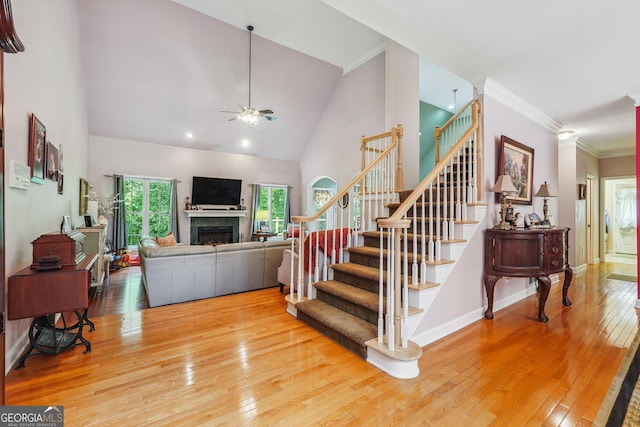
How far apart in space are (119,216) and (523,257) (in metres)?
7.82

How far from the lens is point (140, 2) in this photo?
4797 millimetres

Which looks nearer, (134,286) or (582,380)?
(582,380)

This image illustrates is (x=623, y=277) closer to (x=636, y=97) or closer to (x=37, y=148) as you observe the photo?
(x=636, y=97)

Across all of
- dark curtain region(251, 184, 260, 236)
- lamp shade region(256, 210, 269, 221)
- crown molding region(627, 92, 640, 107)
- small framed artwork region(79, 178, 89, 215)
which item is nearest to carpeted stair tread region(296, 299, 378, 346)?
crown molding region(627, 92, 640, 107)

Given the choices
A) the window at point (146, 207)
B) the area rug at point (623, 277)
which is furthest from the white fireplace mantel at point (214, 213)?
the area rug at point (623, 277)

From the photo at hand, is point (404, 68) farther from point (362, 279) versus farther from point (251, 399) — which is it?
point (251, 399)

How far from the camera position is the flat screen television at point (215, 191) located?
299 inches

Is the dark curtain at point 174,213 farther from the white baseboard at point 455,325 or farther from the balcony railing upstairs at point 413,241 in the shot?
the white baseboard at point 455,325

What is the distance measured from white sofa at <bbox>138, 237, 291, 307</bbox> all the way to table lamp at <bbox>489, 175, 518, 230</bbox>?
9.71ft

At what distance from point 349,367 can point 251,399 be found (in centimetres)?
78

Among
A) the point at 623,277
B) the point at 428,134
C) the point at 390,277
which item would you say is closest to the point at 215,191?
the point at 428,134

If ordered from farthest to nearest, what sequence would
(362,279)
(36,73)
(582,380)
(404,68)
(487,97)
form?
(404,68)
(487,97)
(362,279)
(36,73)
(582,380)

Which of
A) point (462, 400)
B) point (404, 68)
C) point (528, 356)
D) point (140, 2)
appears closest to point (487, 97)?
point (404, 68)

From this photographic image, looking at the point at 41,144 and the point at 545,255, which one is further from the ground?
the point at 41,144
